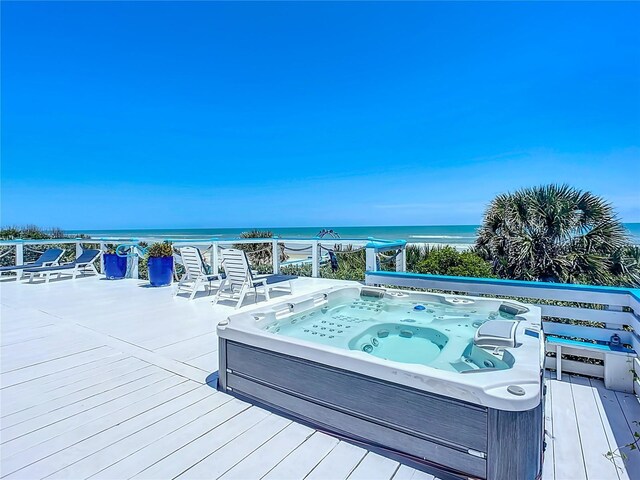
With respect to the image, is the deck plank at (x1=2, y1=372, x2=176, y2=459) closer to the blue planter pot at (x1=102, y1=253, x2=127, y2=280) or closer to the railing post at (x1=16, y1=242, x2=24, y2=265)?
the blue planter pot at (x1=102, y1=253, x2=127, y2=280)

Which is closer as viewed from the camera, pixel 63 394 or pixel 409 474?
pixel 409 474

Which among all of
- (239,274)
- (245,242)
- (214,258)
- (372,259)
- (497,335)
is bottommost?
(497,335)

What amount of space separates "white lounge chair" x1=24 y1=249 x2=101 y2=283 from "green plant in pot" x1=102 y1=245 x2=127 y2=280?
57 centimetres

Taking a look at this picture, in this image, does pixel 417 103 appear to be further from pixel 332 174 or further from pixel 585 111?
pixel 332 174

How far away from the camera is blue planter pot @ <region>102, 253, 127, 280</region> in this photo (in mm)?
6922

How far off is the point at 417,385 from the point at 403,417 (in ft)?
0.60

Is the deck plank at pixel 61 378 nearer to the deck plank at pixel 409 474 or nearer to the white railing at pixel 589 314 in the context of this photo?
the deck plank at pixel 409 474

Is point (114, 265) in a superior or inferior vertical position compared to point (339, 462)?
superior

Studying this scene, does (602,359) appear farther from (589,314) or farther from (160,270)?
(160,270)

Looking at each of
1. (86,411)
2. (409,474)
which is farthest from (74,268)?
(409,474)

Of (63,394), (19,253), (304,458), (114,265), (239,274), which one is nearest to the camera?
(304,458)

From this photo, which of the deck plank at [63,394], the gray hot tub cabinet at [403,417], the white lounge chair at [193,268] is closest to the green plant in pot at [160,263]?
the white lounge chair at [193,268]

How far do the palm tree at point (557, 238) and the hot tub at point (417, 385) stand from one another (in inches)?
122

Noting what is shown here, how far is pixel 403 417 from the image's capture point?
150cm
